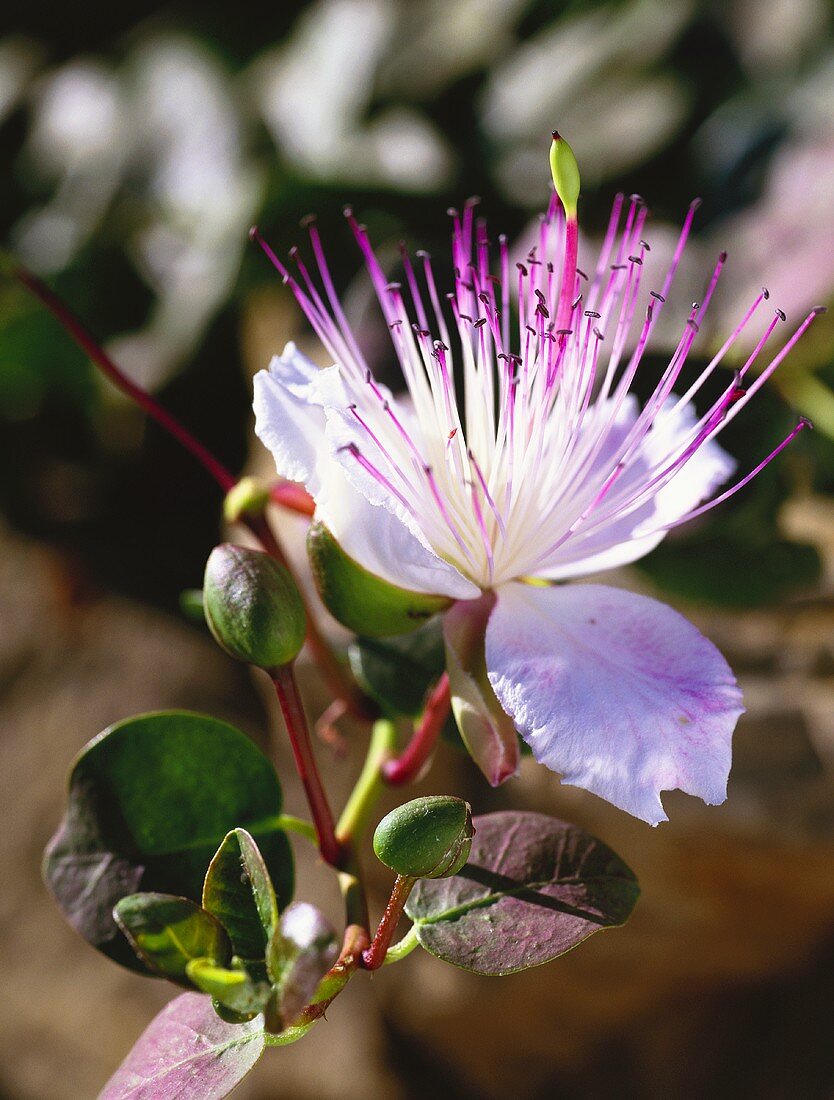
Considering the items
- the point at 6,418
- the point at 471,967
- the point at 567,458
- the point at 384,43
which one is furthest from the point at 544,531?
the point at 6,418

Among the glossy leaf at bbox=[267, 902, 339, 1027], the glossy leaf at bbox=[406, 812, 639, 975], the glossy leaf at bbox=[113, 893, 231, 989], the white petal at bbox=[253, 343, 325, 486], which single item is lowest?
the glossy leaf at bbox=[406, 812, 639, 975]

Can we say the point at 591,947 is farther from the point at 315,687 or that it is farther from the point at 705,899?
the point at 315,687

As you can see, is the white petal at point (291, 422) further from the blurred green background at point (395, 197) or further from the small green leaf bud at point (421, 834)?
the blurred green background at point (395, 197)

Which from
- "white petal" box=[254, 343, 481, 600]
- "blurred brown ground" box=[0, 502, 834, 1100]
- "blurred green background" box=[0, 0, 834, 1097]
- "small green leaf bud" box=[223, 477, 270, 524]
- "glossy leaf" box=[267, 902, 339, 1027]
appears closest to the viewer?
"glossy leaf" box=[267, 902, 339, 1027]

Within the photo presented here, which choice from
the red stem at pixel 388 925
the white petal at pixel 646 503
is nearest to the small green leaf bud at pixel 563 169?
the white petal at pixel 646 503

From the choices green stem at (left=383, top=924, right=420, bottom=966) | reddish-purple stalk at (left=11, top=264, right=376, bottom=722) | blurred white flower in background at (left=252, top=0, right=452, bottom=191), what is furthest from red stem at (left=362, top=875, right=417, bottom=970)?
blurred white flower in background at (left=252, top=0, right=452, bottom=191)

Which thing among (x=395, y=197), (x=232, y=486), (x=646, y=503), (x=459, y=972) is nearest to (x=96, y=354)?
(x=232, y=486)

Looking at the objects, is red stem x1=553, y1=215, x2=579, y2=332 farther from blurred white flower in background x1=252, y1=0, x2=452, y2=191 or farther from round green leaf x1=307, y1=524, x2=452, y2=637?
blurred white flower in background x1=252, y1=0, x2=452, y2=191
